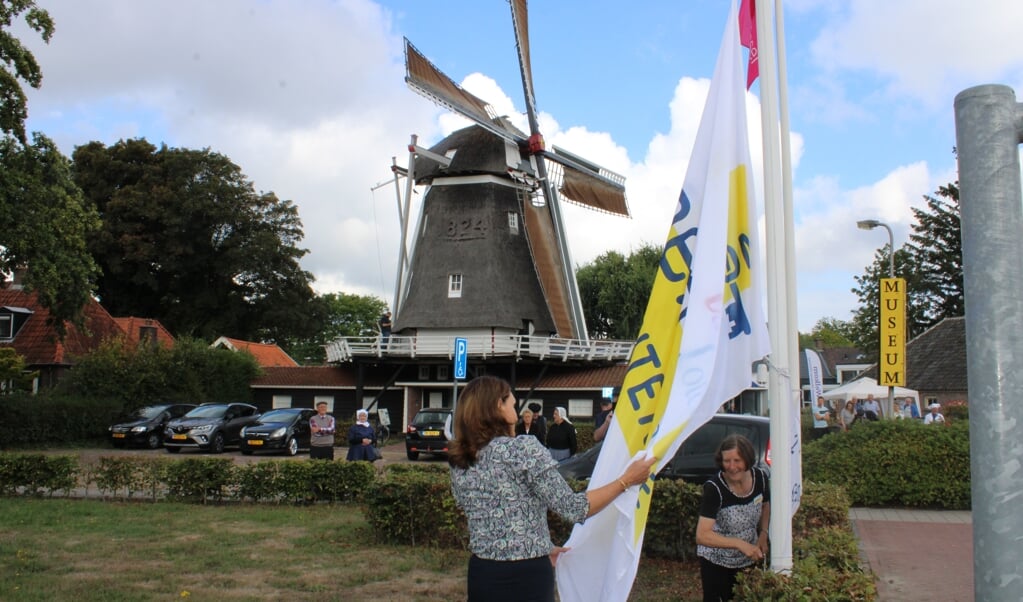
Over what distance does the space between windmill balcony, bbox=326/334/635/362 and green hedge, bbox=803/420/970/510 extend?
20.1m

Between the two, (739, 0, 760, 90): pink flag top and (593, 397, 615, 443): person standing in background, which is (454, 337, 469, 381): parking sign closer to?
(593, 397, 615, 443): person standing in background

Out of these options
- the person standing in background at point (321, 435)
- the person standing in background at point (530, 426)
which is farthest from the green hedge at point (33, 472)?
the person standing in background at point (530, 426)

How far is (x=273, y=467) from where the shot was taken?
14.4m

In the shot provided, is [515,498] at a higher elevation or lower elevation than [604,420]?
higher

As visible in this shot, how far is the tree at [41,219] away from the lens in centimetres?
2359

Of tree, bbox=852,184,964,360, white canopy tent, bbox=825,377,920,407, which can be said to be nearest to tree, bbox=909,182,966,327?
tree, bbox=852,184,964,360

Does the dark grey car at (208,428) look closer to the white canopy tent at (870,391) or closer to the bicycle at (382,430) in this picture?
the bicycle at (382,430)

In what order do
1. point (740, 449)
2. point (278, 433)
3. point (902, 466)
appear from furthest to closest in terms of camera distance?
1. point (278, 433)
2. point (902, 466)
3. point (740, 449)

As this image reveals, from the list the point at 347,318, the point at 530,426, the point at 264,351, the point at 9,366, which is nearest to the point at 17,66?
the point at 9,366

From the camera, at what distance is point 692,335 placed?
4.52 metres

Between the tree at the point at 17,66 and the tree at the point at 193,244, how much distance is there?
24926 millimetres

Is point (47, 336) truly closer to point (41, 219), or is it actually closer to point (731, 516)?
point (41, 219)

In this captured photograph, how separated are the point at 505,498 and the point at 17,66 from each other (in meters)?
24.8

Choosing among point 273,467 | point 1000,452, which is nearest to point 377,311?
point 273,467
